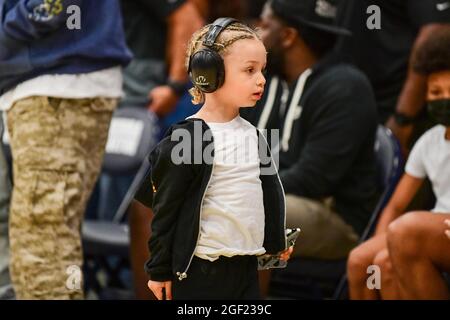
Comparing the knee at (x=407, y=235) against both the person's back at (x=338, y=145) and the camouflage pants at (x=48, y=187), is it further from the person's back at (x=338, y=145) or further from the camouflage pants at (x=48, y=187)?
the camouflage pants at (x=48, y=187)

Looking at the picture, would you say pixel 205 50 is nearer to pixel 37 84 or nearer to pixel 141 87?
pixel 37 84

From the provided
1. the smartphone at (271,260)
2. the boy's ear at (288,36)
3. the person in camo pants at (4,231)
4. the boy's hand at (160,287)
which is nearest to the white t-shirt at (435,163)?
the boy's ear at (288,36)

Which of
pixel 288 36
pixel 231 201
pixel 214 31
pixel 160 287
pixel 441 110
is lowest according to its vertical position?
pixel 160 287

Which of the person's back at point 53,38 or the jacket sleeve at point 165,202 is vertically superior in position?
the person's back at point 53,38

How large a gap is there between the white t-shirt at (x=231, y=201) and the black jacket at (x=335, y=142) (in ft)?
4.98

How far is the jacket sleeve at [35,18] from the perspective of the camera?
12.1 feet

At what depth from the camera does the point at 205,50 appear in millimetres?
2781

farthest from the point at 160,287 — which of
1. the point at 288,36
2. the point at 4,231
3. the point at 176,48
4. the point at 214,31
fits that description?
the point at 176,48

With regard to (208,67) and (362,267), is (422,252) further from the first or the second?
(208,67)

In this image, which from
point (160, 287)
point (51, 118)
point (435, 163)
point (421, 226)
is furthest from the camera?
point (435, 163)

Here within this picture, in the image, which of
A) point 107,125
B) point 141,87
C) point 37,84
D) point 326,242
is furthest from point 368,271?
point 141,87

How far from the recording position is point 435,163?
3.96 m

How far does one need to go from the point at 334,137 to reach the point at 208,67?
5.30ft

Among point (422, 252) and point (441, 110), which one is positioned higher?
point (441, 110)
